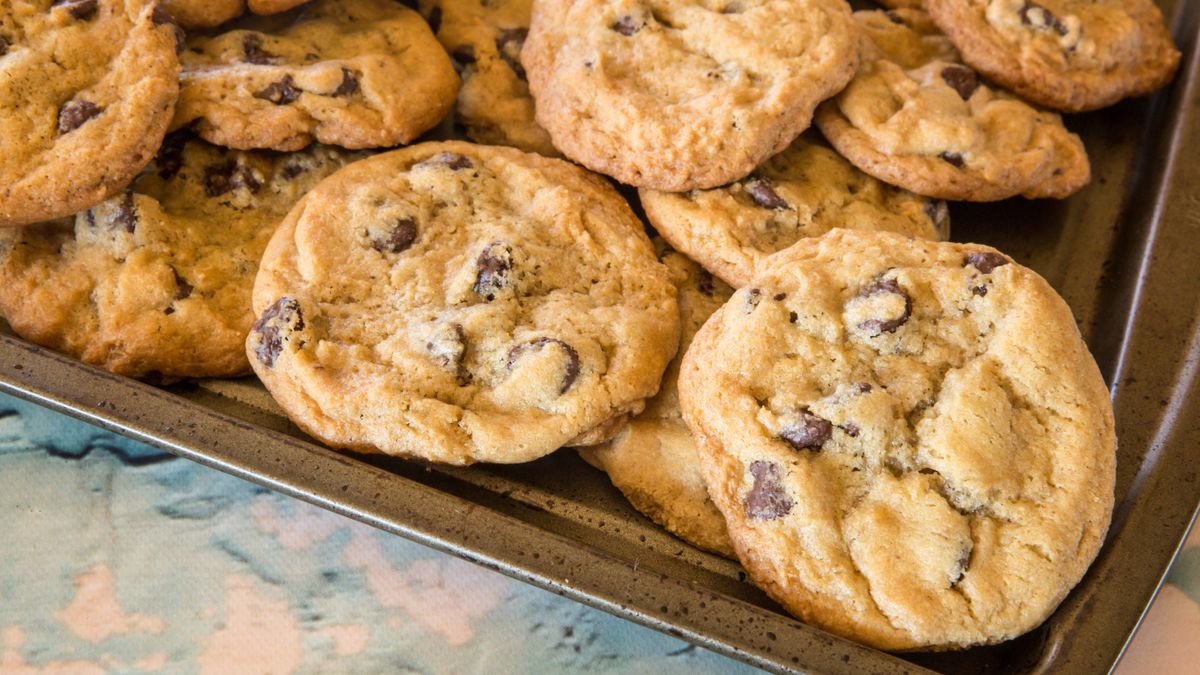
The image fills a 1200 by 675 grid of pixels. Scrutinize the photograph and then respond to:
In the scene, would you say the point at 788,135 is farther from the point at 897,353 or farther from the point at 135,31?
the point at 135,31

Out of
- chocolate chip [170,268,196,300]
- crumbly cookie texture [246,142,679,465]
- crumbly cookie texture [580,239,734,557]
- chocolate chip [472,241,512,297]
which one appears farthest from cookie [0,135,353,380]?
crumbly cookie texture [580,239,734,557]

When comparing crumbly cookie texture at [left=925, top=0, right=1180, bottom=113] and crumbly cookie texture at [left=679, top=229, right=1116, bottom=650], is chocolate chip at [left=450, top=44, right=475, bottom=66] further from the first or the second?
crumbly cookie texture at [left=925, top=0, right=1180, bottom=113]

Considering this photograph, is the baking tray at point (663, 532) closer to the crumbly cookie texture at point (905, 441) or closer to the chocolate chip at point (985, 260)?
the crumbly cookie texture at point (905, 441)

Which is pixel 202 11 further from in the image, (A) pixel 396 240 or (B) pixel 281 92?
(A) pixel 396 240

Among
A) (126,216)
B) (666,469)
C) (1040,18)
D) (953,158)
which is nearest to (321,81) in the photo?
(126,216)

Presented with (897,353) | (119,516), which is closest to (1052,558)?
(897,353)

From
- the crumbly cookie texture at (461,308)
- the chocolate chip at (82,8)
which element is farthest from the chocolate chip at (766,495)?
the chocolate chip at (82,8)

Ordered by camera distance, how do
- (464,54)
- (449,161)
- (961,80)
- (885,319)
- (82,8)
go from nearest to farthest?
(885,319)
(82,8)
(449,161)
(961,80)
(464,54)
